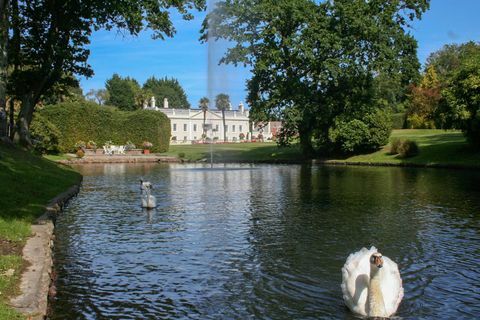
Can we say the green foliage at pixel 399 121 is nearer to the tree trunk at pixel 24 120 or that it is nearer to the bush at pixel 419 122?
the bush at pixel 419 122

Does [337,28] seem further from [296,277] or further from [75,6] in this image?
[296,277]

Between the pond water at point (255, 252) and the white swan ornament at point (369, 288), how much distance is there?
11.6 inches

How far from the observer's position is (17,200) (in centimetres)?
1688

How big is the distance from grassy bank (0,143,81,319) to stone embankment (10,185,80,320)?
0.53 ft

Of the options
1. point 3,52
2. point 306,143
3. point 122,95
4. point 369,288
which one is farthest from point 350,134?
point 122,95

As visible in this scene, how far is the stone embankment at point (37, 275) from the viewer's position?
7.74 m

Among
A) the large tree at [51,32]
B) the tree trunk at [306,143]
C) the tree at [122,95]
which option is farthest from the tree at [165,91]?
the large tree at [51,32]

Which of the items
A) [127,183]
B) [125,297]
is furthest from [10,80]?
[125,297]

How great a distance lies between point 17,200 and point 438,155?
39294 mm

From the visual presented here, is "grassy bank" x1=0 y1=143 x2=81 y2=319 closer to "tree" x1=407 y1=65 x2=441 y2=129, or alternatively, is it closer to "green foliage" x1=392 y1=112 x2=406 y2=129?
"tree" x1=407 y1=65 x2=441 y2=129

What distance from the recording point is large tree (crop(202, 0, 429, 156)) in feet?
170

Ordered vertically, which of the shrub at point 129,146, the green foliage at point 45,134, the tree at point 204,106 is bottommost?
the shrub at point 129,146

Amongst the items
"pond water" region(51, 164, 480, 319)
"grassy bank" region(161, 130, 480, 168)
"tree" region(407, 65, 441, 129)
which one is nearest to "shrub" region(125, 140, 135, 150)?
"grassy bank" region(161, 130, 480, 168)

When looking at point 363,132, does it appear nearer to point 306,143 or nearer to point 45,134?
point 306,143
